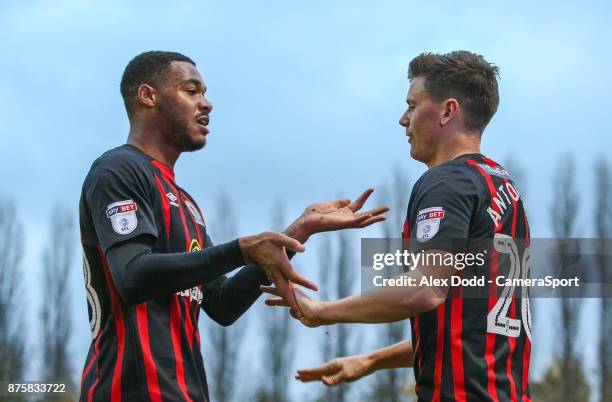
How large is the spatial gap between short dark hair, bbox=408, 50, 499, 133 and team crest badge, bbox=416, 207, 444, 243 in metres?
0.92

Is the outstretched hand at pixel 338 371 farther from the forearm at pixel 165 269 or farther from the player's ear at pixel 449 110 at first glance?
the player's ear at pixel 449 110

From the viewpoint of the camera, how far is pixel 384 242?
6172 millimetres

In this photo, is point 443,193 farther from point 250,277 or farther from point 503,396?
point 250,277

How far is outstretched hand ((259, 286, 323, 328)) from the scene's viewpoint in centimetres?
546

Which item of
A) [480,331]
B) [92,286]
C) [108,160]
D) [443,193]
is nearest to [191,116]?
[108,160]

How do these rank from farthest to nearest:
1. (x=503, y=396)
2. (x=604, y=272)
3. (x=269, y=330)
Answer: (x=269, y=330) < (x=604, y=272) < (x=503, y=396)

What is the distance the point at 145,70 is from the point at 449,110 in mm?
1916

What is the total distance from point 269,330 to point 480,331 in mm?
34973

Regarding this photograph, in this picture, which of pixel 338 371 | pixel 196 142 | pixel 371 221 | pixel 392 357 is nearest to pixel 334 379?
pixel 338 371

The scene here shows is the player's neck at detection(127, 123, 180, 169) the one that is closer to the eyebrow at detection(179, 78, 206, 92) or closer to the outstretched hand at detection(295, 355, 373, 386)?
the eyebrow at detection(179, 78, 206, 92)

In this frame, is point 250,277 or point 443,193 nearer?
point 443,193

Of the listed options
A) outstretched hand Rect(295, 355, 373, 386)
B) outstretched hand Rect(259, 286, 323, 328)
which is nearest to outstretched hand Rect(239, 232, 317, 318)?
outstretched hand Rect(259, 286, 323, 328)

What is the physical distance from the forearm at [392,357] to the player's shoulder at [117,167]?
5.77 feet

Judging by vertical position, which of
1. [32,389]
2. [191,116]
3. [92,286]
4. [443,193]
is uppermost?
[191,116]
